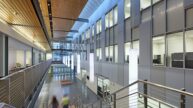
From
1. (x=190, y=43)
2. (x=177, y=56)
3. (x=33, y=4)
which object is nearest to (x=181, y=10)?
(x=190, y=43)

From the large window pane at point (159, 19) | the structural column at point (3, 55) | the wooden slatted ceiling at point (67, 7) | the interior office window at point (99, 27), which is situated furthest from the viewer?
the interior office window at point (99, 27)

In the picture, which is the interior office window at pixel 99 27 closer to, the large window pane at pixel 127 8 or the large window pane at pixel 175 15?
the large window pane at pixel 127 8

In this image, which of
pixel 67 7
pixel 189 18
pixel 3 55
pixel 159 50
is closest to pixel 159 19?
pixel 159 50

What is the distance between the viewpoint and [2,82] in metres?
2.96

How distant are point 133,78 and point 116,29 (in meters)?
5.74

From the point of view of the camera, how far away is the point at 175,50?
5.20 meters

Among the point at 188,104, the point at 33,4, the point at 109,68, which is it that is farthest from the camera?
the point at 109,68

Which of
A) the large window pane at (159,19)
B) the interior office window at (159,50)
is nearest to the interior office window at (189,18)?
the large window pane at (159,19)

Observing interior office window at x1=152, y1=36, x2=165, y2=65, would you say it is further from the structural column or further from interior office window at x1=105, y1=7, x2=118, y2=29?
the structural column

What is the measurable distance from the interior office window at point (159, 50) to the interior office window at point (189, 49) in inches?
Answer: 42.6

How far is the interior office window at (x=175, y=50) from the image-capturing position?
493cm

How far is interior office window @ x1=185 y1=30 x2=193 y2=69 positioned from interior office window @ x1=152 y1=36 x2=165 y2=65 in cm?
108

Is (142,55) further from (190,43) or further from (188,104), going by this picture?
(188,104)

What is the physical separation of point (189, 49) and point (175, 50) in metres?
0.61
